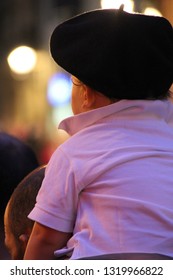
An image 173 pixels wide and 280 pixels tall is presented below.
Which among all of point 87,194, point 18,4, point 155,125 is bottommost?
point 18,4

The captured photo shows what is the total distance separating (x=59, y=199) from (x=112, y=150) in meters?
0.18

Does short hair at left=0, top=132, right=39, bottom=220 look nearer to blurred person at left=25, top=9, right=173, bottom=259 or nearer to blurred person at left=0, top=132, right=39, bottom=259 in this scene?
blurred person at left=0, top=132, right=39, bottom=259

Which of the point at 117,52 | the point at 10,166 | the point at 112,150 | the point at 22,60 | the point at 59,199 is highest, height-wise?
the point at 117,52

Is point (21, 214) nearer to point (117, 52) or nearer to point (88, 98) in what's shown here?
point (88, 98)

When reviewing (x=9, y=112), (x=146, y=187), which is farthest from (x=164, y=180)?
(x=9, y=112)

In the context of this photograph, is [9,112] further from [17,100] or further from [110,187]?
[110,187]

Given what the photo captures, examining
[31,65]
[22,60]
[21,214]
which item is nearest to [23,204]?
[21,214]

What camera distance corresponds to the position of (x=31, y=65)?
1067 inches

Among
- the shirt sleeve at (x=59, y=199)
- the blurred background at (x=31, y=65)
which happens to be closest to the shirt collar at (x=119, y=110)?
the shirt sleeve at (x=59, y=199)

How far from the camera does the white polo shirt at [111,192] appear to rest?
6.05ft

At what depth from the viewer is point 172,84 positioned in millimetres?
2088

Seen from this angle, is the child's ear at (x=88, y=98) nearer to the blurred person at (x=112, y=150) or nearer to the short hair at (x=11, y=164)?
the blurred person at (x=112, y=150)

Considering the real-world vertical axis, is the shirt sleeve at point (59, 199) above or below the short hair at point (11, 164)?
above

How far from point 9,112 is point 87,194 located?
28.1m
